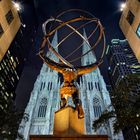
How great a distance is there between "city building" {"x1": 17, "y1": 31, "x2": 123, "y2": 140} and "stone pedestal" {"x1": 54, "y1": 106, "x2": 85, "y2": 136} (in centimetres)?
4380

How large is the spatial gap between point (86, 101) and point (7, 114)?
45.2 m

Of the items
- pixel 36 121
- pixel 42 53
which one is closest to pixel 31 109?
pixel 36 121

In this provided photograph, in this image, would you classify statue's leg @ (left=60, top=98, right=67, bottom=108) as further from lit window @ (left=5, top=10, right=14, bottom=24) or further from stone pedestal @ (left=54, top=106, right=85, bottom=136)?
lit window @ (left=5, top=10, right=14, bottom=24)

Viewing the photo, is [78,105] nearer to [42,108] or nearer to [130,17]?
[130,17]

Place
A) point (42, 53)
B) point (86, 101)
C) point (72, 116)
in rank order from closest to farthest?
1. point (72, 116)
2. point (42, 53)
3. point (86, 101)

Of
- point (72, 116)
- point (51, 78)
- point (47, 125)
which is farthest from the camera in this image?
point (51, 78)

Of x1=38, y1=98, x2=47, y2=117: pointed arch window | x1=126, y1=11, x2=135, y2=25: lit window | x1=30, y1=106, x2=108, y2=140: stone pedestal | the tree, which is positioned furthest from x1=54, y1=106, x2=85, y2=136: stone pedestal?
x1=38, y1=98, x2=47, y2=117: pointed arch window

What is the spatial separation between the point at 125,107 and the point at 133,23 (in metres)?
8.36

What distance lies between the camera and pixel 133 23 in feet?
57.3

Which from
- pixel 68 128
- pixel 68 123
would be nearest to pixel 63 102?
pixel 68 123

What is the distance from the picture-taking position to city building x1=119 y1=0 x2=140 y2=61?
16.5 meters

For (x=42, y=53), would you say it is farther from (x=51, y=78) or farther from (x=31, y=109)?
(x=51, y=78)

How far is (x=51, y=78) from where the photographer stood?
69500 millimetres

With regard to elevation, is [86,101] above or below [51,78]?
below
